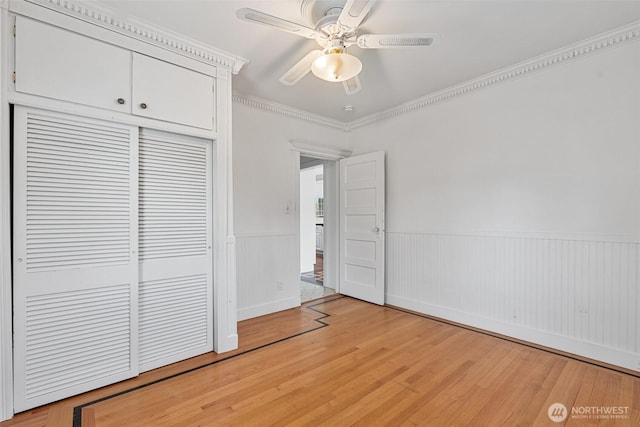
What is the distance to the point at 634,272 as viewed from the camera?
226 centimetres

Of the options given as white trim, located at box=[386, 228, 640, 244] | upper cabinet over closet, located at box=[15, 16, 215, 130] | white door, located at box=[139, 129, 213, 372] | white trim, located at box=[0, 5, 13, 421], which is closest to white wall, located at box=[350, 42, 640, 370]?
white trim, located at box=[386, 228, 640, 244]

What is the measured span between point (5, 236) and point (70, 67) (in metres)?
1.11

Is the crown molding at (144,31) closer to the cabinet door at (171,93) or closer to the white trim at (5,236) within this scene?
the cabinet door at (171,93)

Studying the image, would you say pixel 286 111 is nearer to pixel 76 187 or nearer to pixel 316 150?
pixel 316 150

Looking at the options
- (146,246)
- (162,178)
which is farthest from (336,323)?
(162,178)

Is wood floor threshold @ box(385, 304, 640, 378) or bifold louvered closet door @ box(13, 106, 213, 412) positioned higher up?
bifold louvered closet door @ box(13, 106, 213, 412)

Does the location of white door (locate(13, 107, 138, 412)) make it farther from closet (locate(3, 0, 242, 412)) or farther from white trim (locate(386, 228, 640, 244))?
white trim (locate(386, 228, 640, 244))

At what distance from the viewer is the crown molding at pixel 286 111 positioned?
3.45 meters

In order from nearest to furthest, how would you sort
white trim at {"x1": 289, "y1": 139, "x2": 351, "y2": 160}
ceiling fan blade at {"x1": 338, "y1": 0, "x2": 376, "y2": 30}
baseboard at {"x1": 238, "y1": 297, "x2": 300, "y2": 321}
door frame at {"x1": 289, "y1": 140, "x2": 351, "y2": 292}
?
ceiling fan blade at {"x1": 338, "y1": 0, "x2": 376, "y2": 30} < baseboard at {"x1": 238, "y1": 297, "x2": 300, "y2": 321} < white trim at {"x1": 289, "y1": 139, "x2": 351, "y2": 160} < door frame at {"x1": 289, "y1": 140, "x2": 351, "y2": 292}

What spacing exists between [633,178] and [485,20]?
1.64 metres

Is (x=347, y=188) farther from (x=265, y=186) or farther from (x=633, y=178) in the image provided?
(x=633, y=178)

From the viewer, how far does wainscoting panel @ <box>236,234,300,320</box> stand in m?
3.41

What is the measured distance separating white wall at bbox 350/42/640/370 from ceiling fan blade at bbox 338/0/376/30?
194 cm

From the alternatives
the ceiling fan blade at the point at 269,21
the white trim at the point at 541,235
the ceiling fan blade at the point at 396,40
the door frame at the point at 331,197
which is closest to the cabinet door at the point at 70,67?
the ceiling fan blade at the point at 269,21
